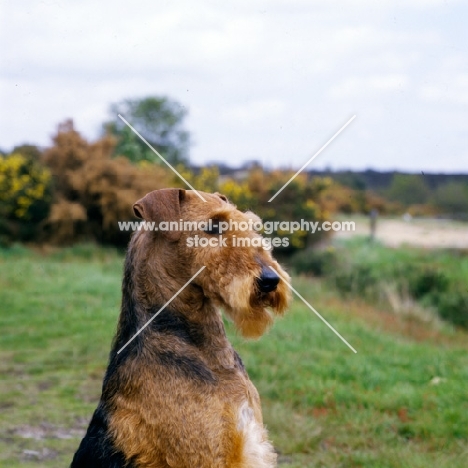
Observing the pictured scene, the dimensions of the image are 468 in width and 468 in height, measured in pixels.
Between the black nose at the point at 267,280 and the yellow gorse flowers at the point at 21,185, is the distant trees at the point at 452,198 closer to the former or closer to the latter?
the yellow gorse flowers at the point at 21,185

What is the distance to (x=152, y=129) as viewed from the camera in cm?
2984

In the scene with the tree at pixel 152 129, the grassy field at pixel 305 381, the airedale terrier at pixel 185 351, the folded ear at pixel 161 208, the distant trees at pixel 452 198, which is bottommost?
the grassy field at pixel 305 381

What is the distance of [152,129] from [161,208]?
87.5 feet

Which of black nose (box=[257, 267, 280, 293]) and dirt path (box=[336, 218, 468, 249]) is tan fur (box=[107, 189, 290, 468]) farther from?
dirt path (box=[336, 218, 468, 249])

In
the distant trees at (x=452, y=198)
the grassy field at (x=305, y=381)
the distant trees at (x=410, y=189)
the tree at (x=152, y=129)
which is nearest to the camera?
the grassy field at (x=305, y=381)

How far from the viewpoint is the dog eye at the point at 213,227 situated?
358 centimetres

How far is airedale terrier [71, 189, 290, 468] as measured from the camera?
11.2 feet

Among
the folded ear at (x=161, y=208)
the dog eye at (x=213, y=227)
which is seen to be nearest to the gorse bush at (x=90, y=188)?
the folded ear at (x=161, y=208)

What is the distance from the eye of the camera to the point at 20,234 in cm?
1916

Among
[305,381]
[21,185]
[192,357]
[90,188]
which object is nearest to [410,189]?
[90,188]

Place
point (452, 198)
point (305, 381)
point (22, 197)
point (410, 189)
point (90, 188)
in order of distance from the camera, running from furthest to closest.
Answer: point (22, 197) → point (90, 188) → point (410, 189) → point (452, 198) → point (305, 381)

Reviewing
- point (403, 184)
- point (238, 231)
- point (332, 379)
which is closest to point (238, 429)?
point (238, 231)

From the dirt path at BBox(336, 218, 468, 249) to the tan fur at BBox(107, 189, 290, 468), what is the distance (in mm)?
13850

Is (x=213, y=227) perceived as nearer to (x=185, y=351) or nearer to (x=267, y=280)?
(x=267, y=280)
